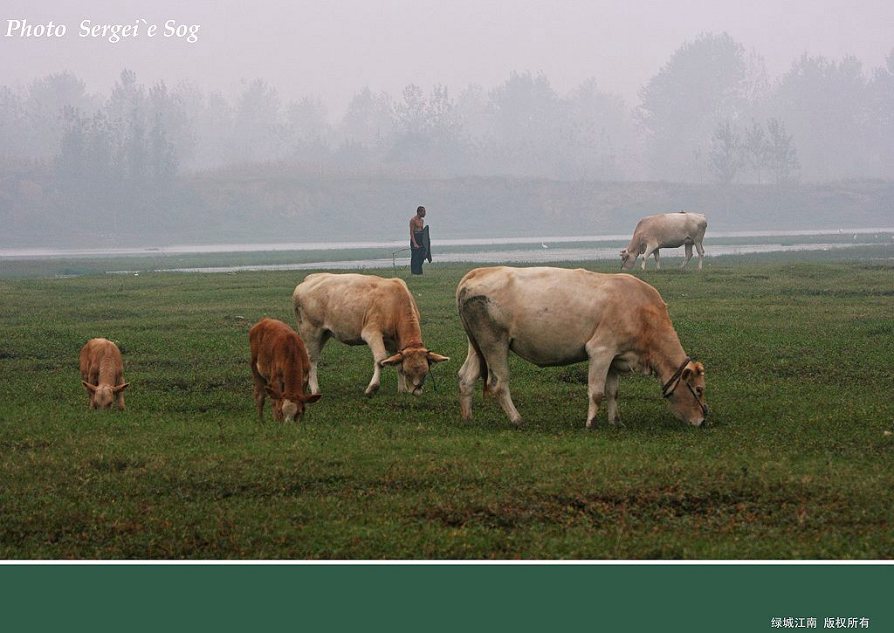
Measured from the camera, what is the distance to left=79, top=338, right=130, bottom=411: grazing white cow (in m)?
15.1

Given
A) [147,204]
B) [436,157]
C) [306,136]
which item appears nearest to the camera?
[147,204]

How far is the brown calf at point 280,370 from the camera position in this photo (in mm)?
13945

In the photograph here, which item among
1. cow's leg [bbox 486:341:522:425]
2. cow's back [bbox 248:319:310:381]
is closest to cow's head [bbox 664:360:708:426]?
cow's leg [bbox 486:341:522:425]

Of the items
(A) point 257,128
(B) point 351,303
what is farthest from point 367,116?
(B) point 351,303

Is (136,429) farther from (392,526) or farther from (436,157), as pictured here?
(436,157)

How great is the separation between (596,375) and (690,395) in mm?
1105

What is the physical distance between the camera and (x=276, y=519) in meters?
9.91

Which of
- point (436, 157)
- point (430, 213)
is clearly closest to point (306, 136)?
point (436, 157)

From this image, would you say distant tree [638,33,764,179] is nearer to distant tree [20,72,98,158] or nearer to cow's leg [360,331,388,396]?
distant tree [20,72,98,158]

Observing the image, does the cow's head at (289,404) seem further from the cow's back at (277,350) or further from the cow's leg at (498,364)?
the cow's leg at (498,364)

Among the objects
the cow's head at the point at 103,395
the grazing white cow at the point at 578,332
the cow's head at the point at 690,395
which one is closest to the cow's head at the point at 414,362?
the grazing white cow at the point at 578,332

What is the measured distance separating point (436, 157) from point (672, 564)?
464ft

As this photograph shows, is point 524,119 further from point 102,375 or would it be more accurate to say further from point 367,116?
point 102,375

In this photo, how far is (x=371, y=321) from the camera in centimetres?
1642
